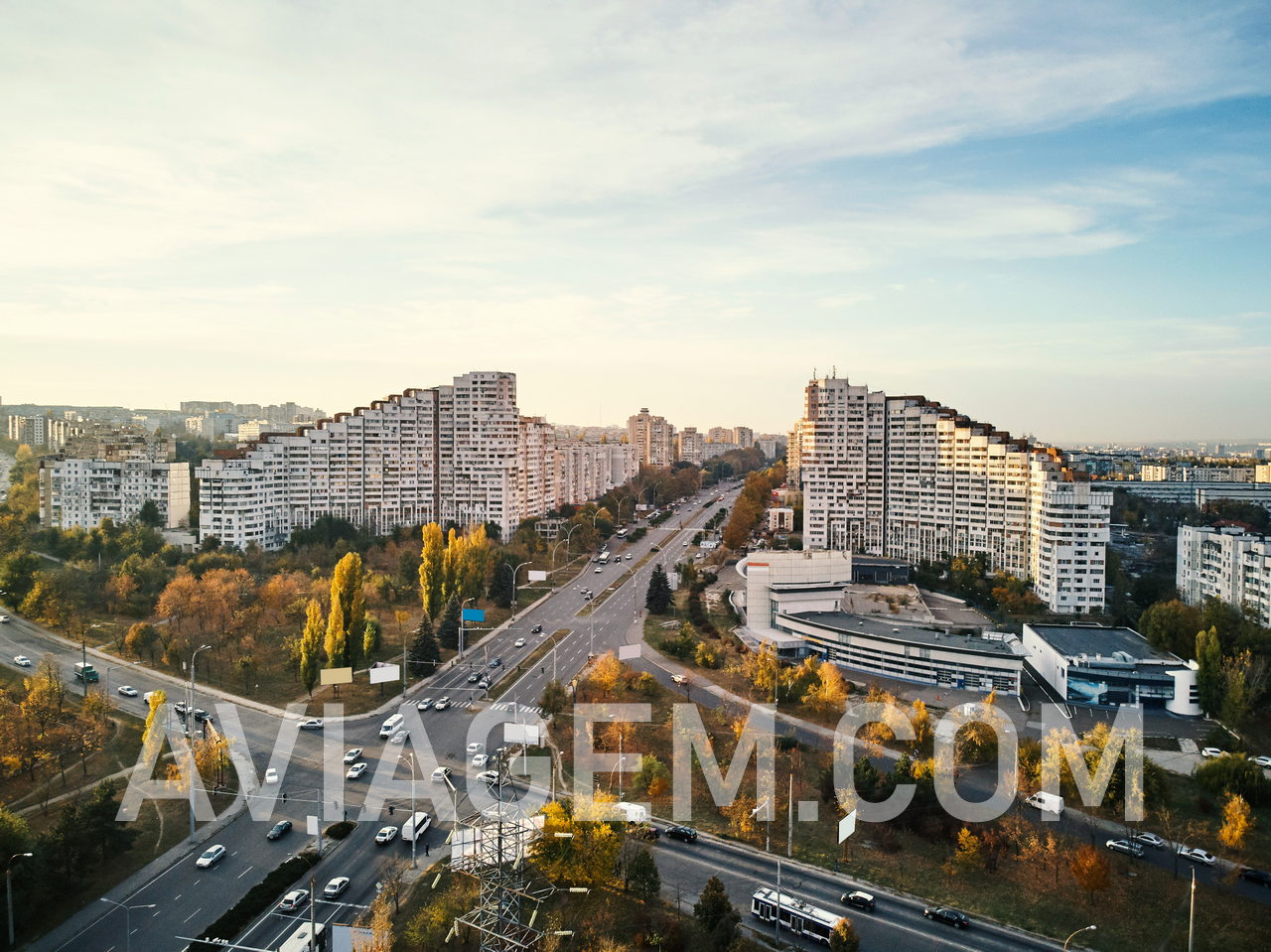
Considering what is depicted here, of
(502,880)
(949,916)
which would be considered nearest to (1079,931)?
(949,916)

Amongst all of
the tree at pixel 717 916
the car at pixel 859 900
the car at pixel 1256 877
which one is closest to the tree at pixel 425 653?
the tree at pixel 717 916

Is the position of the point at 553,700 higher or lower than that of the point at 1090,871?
higher

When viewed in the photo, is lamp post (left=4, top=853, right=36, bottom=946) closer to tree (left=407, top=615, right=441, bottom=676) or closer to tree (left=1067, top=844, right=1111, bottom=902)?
tree (left=407, top=615, right=441, bottom=676)

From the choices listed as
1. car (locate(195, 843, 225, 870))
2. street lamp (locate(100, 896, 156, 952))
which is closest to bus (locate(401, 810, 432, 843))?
car (locate(195, 843, 225, 870))

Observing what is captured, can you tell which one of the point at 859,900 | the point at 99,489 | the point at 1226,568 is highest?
the point at 99,489

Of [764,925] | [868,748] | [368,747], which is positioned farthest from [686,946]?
[368,747]

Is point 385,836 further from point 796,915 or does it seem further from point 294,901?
point 796,915
